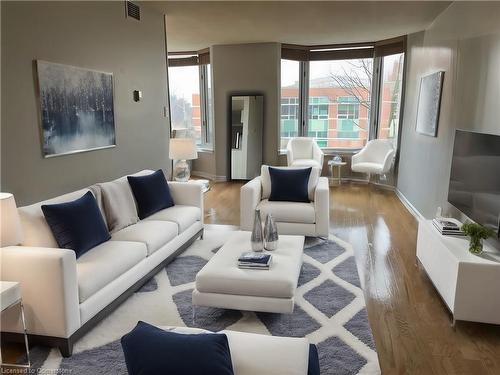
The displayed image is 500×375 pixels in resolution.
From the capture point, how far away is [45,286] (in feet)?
7.13

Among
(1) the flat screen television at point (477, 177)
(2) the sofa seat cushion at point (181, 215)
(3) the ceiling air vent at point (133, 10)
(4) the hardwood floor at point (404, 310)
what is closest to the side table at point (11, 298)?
(2) the sofa seat cushion at point (181, 215)

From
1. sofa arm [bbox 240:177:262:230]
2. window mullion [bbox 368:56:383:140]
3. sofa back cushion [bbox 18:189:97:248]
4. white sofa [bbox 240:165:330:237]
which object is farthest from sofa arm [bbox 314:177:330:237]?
window mullion [bbox 368:56:383:140]

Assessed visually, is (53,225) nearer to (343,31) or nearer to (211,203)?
(211,203)

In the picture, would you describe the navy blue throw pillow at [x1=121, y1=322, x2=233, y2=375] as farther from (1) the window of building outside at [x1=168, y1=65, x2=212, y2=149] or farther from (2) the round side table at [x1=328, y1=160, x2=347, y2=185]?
(1) the window of building outside at [x1=168, y1=65, x2=212, y2=149]

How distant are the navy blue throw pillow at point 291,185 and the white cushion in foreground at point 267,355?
2763mm

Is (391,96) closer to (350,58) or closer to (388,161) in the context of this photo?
(350,58)

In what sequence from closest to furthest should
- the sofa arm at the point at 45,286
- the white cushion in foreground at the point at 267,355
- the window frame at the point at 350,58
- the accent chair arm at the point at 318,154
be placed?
the white cushion in foreground at the point at 267,355 → the sofa arm at the point at 45,286 → the window frame at the point at 350,58 → the accent chair arm at the point at 318,154

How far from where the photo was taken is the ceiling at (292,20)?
454 centimetres

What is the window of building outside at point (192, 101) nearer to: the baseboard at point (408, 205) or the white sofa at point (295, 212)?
the baseboard at point (408, 205)

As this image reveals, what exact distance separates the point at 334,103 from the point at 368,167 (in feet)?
5.44

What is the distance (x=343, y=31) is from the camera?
6.10m

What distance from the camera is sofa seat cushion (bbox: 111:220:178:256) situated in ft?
10.2

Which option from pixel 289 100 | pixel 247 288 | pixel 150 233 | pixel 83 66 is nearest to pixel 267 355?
pixel 247 288

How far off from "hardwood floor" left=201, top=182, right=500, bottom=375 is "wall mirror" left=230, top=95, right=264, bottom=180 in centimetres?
237
